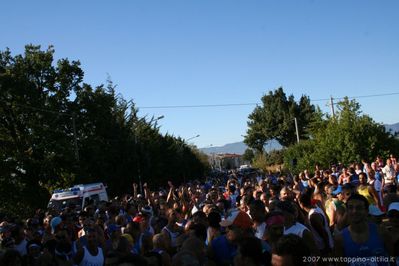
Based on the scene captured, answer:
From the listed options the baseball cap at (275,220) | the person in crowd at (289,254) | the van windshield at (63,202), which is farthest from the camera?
the van windshield at (63,202)

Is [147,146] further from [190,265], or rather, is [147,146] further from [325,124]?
[190,265]

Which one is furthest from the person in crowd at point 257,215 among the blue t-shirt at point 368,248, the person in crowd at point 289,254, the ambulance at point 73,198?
the ambulance at point 73,198

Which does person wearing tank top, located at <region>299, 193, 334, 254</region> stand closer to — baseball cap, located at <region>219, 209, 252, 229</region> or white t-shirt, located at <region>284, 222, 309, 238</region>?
white t-shirt, located at <region>284, 222, 309, 238</region>

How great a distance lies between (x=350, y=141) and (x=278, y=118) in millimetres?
35436

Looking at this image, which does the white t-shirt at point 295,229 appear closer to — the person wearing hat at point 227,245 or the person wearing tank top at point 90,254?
the person wearing hat at point 227,245

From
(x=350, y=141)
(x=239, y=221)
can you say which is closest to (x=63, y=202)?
(x=239, y=221)

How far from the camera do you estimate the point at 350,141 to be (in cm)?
2994

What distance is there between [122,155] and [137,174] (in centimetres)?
205

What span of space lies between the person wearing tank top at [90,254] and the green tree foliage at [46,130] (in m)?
23.7

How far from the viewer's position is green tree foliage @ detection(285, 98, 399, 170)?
29719 millimetres

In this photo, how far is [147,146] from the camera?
38.2m

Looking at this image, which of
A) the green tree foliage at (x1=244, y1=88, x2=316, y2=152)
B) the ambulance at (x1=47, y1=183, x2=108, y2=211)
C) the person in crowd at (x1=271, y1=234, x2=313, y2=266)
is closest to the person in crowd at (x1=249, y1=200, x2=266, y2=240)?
the person in crowd at (x1=271, y1=234, x2=313, y2=266)

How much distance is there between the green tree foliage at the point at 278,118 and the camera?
211 feet

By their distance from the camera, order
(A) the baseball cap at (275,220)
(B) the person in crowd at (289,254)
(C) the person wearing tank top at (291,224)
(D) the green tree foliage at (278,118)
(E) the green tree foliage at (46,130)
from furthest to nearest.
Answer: (D) the green tree foliage at (278,118)
(E) the green tree foliage at (46,130)
(C) the person wearing tank top at (291,224)
(A) the baseball cap at (275,220)
(B) the person in crowd at (289,254)
